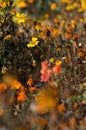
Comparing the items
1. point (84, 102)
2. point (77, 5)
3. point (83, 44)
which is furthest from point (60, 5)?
point (84, 102)

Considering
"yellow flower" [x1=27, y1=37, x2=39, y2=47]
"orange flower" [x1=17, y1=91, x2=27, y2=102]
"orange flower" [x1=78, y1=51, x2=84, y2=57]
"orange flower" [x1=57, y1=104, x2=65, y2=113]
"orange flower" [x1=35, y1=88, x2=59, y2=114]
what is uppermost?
"yellow flower" [x1=27, y1=37, x2=39, y2=47]

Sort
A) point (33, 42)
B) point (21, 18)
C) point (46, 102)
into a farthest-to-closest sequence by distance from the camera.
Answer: point (21, 18)
point (33, 42)
point (46, 102)

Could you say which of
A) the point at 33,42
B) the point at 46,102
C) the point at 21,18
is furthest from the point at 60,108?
the point at 21,18

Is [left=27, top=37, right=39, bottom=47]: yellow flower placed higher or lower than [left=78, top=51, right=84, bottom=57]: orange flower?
higher

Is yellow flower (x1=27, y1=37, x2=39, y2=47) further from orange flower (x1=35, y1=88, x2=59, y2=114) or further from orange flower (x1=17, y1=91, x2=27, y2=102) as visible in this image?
orange flower (x1=35, y1=88, x2=59, y2=114)

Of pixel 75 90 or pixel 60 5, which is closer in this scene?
pixel 75 90

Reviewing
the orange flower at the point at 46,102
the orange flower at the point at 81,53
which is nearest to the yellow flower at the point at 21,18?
the orange flower at the point at 81,53

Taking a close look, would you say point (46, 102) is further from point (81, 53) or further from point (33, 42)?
point (33, 42)

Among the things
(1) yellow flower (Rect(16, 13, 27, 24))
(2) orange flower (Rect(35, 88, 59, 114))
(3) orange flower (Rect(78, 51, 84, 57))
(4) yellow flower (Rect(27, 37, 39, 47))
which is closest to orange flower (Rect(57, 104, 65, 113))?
(2) orange flower (Rect(35, 88, 59, 114))

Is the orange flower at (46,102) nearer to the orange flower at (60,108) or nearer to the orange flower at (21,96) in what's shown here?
the orange flower at (60,108)

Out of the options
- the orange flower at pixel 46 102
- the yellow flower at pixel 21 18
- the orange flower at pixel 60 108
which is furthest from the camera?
the yellow flower at pixel 21 18

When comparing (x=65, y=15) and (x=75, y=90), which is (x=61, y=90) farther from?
(x=65, y=15)
